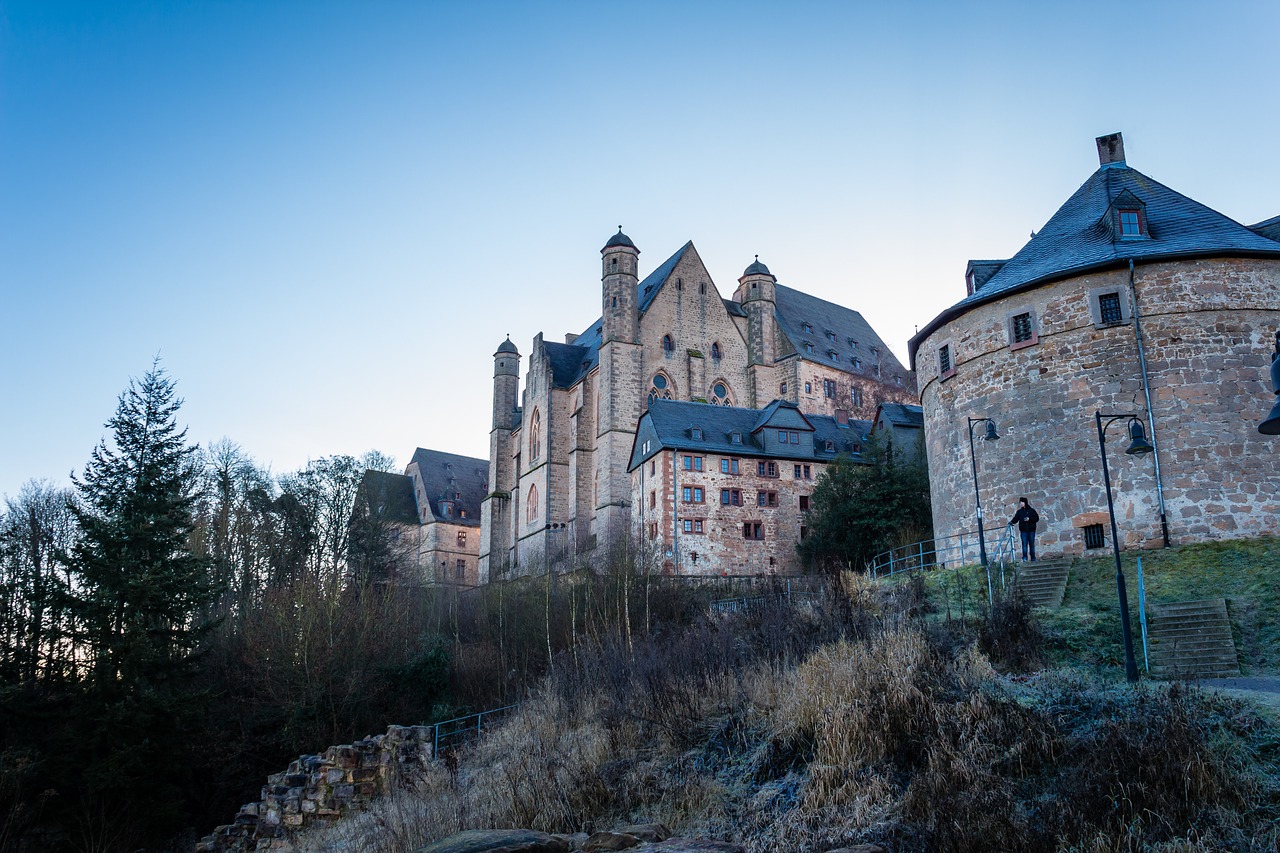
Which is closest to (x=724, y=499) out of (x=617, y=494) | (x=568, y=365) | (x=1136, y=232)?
(x=617, y=494)

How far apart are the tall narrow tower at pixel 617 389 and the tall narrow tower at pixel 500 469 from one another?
11.2 meters

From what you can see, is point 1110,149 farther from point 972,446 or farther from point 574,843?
point 574,843

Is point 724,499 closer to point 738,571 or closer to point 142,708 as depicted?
point 738,571

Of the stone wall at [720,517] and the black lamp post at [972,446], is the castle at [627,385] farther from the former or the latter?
the black lamp post at [972,446]

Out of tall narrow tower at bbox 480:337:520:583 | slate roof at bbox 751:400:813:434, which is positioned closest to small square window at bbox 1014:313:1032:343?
slate roof at bbox 751:400:813:434

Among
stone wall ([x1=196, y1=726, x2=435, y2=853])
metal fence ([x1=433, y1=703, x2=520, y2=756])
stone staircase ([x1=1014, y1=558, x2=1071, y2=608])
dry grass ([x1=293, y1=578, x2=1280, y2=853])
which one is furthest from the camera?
metal fence ([x1=433, y1=703, x2=520, y2=756])

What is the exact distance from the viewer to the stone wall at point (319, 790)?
20.7 metres

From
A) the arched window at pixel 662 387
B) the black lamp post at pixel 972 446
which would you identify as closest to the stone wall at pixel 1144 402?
the black lamp post at pixel 972 446

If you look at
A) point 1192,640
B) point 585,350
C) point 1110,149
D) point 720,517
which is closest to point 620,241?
point 585,350

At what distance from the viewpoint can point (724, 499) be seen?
143ft

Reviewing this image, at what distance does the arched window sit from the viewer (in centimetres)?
5424

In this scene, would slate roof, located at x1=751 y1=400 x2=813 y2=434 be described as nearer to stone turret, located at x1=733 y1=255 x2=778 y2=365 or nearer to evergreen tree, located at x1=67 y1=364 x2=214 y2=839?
stone turret, located at x1=733 y1=255 x2=778 y2=365

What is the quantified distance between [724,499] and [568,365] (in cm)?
1843

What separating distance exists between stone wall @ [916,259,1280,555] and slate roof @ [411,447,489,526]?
5362 centimetres
